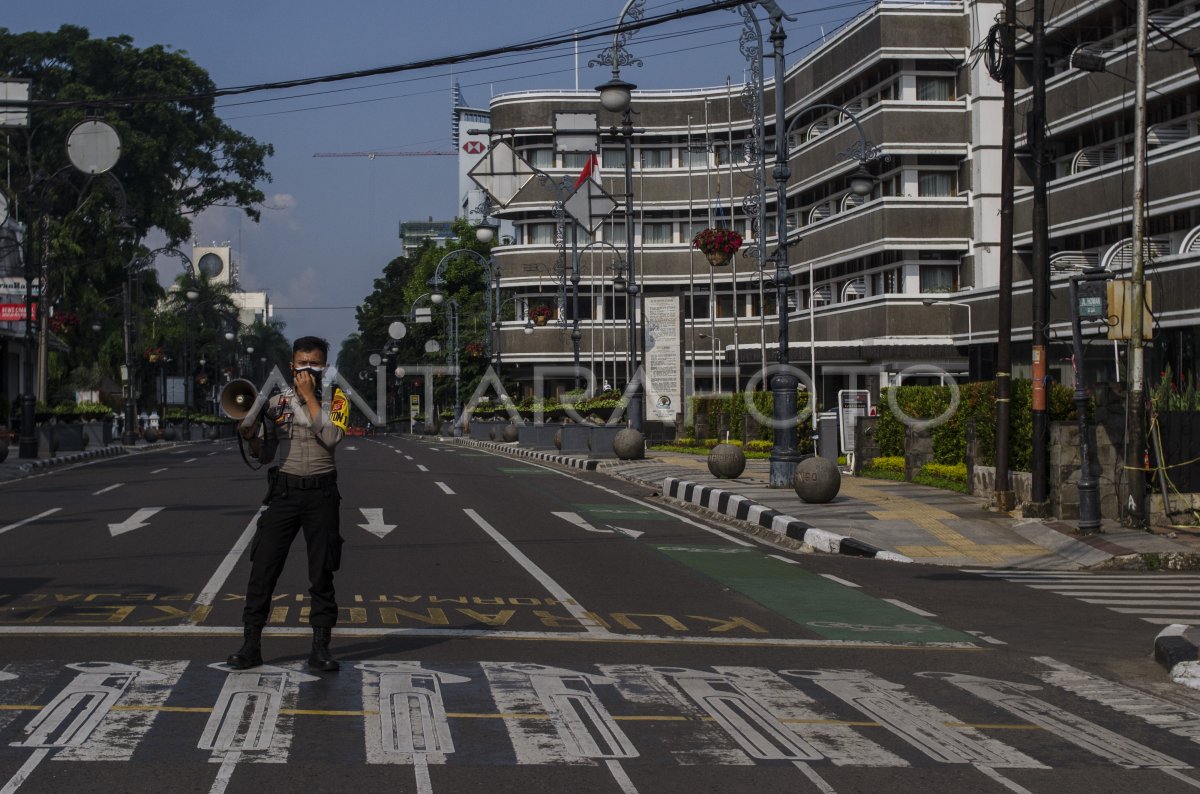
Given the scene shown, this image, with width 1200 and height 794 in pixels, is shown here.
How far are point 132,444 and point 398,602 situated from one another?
5593 centimetres

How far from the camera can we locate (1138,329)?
1714 centimetres

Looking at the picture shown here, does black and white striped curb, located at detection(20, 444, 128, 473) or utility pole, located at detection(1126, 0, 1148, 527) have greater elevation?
utility pole, located at detection(1126, 0, 1148, 527)

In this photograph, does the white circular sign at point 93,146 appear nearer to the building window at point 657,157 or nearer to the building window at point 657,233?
the building window at point 657,233

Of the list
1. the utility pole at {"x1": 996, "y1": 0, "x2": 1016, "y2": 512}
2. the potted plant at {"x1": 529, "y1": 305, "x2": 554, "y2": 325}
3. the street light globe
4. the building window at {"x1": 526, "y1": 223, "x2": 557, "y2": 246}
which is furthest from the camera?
the building window at {"x1": 526, "y1": 223, "x2": 557, "y2": 246}

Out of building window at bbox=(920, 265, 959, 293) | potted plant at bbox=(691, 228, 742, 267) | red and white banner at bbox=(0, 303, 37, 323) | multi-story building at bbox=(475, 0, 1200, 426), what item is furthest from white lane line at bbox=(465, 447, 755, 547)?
building window at bbox=(920, 265, 959, 293)

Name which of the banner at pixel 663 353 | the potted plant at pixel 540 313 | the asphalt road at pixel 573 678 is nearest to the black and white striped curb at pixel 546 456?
the banner at pixel 663 353

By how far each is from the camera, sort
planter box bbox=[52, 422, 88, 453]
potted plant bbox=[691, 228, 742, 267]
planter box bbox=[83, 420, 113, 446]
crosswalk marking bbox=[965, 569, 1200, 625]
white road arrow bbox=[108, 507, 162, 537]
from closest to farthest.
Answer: crosswalk marking bbox=[965, 569, 1200, 625] → white road arrow bbox=[108, 507, 162, 537] → potted plant bbox=[691, 228, 742, 267] → planter box bbox=[52, 422, 88, 453] → planter box bbox=[83, 420, 113, 446]

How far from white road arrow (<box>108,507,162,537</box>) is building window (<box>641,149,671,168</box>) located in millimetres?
60296

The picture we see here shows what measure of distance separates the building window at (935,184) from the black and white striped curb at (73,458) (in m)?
29.9

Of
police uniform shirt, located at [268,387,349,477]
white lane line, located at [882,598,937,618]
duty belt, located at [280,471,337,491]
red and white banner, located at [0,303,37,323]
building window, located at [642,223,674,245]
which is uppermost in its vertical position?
building window, located at [642,223,674,245]

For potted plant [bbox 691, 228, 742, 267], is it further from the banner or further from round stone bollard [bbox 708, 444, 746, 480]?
round stone bollard [bbox 708, 444, 746, 480]

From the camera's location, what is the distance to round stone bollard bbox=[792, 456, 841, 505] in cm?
2116

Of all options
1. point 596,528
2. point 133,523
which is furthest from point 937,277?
point 133,523

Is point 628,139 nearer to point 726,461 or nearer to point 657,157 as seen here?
point 726,461
